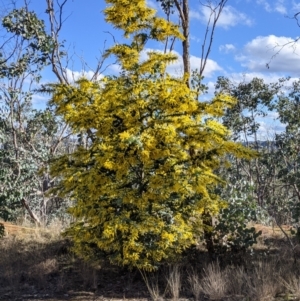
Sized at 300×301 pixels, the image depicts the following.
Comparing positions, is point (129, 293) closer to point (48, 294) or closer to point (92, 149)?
point (48, 294)

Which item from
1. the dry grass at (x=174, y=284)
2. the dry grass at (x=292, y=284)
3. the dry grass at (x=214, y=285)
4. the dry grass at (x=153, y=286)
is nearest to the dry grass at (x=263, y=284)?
the dry grass at (x=292, y=284)

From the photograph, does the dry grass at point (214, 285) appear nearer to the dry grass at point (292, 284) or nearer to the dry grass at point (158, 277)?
the dry grass at point (158, 277)

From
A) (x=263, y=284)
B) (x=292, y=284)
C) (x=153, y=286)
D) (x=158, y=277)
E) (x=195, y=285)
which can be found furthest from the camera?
(x=158, y=277)

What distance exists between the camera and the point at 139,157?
619 centimetres

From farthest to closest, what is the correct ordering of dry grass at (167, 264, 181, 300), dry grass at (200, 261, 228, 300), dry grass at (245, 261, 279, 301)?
1. dry grass at (167, 264, 181, 300)
2. dry grass at (200, 261, 228, 300)
3. dry grass at (245, 261, 279, 301)

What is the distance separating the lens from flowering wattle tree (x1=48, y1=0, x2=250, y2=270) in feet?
20.4

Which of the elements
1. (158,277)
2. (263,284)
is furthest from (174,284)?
(263,284)

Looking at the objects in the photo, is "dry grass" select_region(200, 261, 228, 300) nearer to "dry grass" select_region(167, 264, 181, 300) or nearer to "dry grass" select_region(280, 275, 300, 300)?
"dry grass" select_region(167, 264, 181, 300)

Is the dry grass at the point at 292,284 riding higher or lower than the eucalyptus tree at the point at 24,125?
lower

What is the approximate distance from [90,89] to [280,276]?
12.1 feet

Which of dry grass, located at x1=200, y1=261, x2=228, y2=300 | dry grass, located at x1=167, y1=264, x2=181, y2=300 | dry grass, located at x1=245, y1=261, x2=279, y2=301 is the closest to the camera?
dry grass, located at x1=245, y1=261, x2=279, y2=301

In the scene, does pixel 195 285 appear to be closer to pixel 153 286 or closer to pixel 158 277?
pixel 153 286

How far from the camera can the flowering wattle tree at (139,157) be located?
6219 mm

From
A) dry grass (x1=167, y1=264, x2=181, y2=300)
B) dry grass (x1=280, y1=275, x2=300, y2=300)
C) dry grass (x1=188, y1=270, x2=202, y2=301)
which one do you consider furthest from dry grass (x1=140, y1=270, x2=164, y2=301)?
dry grass (x1=280, y1=275, x2=300, y2=300)
